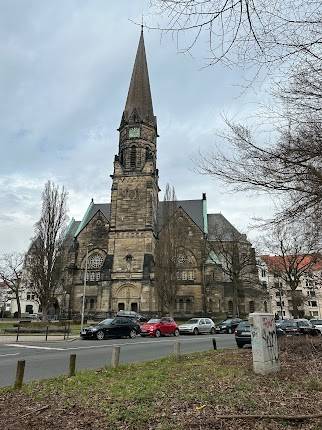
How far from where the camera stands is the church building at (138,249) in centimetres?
4984

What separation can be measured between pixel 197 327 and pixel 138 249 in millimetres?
21579

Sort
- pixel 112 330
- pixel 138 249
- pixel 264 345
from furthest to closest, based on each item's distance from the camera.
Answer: pixel 138 249, pixel 112 330, pixel 264 345

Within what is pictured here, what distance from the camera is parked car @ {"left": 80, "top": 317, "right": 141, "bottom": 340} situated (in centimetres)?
2539

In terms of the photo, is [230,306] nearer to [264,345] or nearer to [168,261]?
[168,261]

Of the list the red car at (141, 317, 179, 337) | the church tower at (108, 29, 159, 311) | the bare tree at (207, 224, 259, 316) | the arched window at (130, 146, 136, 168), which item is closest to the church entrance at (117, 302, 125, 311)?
the church tower at (108, 29, 159, 311)

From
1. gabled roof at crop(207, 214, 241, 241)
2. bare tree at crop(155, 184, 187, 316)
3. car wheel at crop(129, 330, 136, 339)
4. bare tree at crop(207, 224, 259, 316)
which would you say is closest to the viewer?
car wheel at crop(129, 330, 136, 339)

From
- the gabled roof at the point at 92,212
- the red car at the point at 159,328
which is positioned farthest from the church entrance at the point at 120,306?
the red car at the point at 159,328

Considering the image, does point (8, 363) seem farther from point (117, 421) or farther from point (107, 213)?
point (107, 213)

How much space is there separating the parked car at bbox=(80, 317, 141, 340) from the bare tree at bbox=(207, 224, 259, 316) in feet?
71.9

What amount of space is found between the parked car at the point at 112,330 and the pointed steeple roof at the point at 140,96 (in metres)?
36.8

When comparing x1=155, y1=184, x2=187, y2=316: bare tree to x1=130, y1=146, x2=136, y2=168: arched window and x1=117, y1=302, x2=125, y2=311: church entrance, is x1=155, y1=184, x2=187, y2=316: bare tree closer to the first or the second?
x1=117, y1=302, x2=125, y2=311: church entrance

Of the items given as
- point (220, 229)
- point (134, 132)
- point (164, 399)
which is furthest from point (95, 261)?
point (164, 399)

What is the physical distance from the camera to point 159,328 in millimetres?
28359

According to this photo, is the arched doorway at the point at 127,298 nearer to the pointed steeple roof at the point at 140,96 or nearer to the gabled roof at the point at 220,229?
the gabled roof at the point at 220,229
